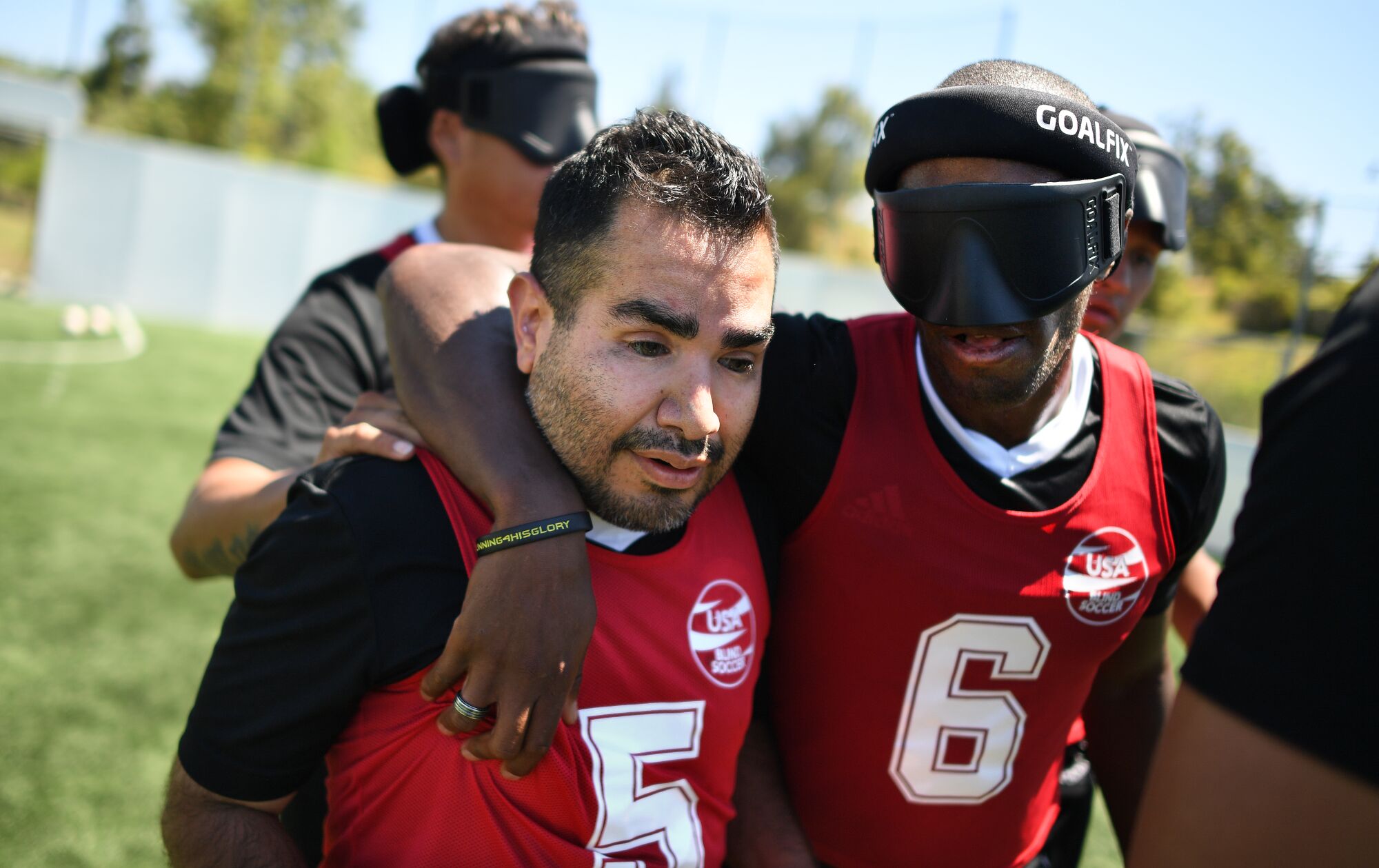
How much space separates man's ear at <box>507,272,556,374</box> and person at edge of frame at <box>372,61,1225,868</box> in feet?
0.20

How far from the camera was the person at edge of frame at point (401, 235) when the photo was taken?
92.5 inches

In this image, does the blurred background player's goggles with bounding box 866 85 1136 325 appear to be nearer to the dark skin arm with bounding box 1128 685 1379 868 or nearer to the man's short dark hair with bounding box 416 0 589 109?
the dark skin arm with bounding box 1128 685 1379 868

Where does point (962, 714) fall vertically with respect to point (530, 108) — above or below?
below

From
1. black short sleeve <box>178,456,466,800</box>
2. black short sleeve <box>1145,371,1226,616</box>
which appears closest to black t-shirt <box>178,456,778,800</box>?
black short sleeve <box>178,456,466,800</box>

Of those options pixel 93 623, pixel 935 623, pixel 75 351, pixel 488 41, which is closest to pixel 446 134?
pixel 488 41

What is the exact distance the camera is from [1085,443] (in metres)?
2.09

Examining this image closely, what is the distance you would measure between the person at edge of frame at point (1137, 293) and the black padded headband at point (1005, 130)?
92 cm

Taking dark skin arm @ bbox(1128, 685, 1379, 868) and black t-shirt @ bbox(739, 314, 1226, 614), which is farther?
black t-shirt @ bbox(739, 314, 1226, 614)

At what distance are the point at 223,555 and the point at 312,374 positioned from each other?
57cm

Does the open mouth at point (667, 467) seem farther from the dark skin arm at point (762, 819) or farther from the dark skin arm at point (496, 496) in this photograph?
the dark skin arm at point (762, 819)

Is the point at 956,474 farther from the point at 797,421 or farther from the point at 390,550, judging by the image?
the point at 390,550

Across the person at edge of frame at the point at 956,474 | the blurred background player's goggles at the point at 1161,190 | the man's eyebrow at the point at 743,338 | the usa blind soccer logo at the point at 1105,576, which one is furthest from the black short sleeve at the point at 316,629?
the blurred background player's goggles at the point at 1161,190

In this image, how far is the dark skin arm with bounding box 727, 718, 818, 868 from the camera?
6.49 ft

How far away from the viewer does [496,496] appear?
63.7 inches
